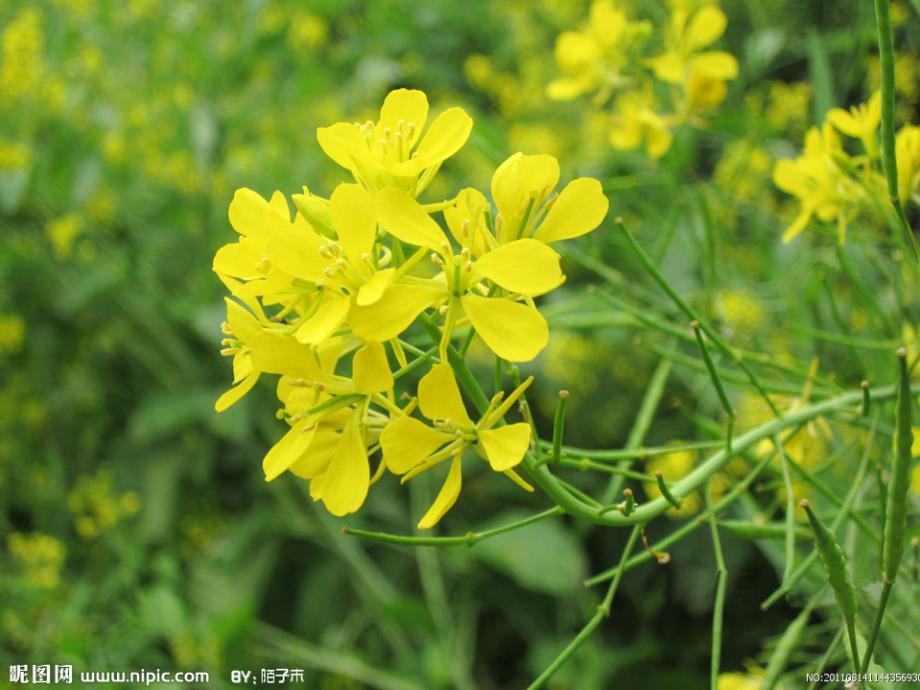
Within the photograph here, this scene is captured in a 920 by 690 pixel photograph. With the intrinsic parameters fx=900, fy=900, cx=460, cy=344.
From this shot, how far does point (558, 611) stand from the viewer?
116 centimetres

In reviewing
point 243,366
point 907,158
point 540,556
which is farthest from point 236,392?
point 540,556

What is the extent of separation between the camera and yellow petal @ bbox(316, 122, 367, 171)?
42 centimetres

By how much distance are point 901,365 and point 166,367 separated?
1146 millimetres

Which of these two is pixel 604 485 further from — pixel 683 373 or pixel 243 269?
pixel 243 269

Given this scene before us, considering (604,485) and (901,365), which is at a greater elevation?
(901,365)

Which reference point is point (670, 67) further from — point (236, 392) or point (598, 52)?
point (236, 392)

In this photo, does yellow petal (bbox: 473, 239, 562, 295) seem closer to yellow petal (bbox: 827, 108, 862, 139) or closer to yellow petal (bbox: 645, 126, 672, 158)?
yellow petal (bbox: 827, 108, 862, 139)

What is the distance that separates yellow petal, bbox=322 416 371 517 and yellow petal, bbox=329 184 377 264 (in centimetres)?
9

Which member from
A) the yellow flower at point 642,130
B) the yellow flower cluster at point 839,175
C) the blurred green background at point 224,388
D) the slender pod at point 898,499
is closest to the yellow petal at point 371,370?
the slender pod at point 898,499

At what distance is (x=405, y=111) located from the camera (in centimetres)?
46

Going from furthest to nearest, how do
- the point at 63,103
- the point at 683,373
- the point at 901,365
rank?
the point at 63,103
the point at 683,373
the point at 901,365

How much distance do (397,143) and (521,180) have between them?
66 millimetres

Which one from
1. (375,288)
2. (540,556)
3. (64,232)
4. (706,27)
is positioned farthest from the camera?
(64,232)

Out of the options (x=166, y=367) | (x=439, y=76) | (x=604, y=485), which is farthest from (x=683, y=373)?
(x=439, y=76)
